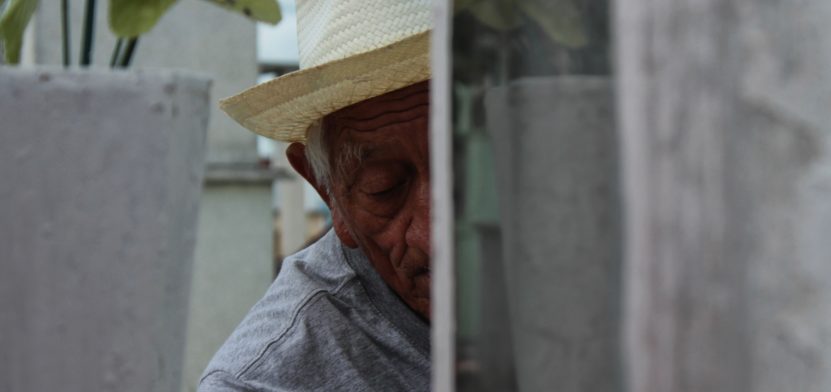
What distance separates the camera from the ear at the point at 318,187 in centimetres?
207

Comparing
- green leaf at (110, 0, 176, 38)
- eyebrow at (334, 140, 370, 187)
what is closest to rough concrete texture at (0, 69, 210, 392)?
green leaf at (110, 0, 176, 38)

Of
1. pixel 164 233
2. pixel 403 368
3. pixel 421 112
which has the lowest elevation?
pixel 403 368

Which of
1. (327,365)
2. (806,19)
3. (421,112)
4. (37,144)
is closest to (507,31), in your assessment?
(806,19)

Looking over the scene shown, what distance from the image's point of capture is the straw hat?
1.54 m

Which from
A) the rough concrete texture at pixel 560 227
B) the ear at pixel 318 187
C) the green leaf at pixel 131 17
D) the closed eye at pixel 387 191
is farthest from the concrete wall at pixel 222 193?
the rough concrete texture at pixel 560 227

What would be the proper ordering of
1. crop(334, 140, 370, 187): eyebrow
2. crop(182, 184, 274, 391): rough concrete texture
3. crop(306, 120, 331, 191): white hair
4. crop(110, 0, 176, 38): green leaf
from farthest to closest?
crop(182, 184, 274, 391): rough concrete texture, crop(306, 120, 331, 191): white hair, crop(334, 140, 370, 187): eyebrow, crop(110, 0, 176, 38): green leaf

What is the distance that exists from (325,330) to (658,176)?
1.42m

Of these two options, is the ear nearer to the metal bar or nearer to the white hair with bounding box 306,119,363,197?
the white hair with bounding box 306,119,363,197

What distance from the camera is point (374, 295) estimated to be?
2074 mm

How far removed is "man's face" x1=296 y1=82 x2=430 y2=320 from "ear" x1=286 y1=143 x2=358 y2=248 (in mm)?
23

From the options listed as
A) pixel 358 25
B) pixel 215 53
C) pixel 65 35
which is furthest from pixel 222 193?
pixel 65 35

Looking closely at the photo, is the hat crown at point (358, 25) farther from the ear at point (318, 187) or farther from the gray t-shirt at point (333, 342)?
the gray t-shirt at point (333, 342)

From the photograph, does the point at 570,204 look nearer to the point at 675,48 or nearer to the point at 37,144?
the point at 675,48

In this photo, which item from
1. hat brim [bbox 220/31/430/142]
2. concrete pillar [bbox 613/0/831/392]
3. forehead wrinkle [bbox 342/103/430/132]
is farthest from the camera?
forehead wrinkle [bbox 342/103/430/132]
